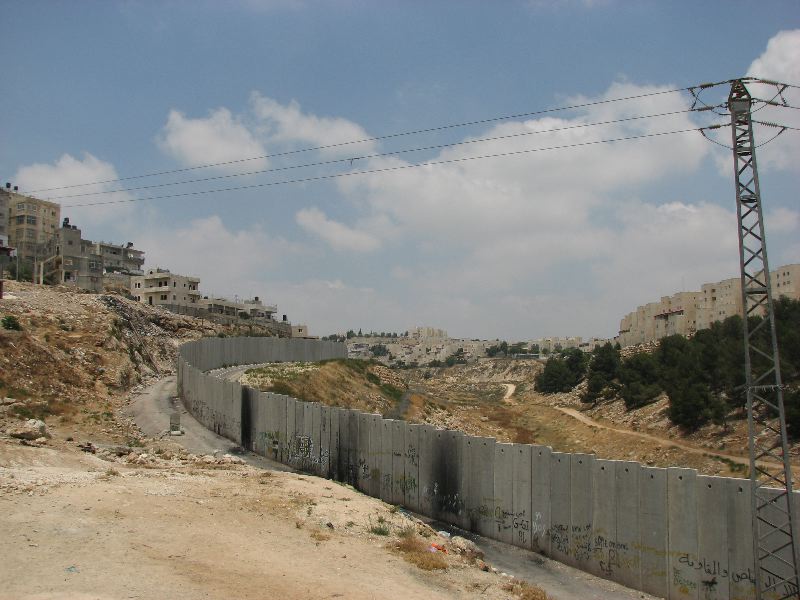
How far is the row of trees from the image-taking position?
50969 millimetres

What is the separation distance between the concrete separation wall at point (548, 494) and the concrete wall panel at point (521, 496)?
29mm

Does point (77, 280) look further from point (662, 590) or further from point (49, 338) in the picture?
point (662, 590)

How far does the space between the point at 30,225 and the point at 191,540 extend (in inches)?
4744

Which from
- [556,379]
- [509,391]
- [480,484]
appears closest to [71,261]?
[556,379]

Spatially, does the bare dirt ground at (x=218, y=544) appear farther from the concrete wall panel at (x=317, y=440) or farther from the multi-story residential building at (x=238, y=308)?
the multi-story residential building at (x=238, y=308)

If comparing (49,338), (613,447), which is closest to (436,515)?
(49,338)

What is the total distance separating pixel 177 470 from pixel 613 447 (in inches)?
1815

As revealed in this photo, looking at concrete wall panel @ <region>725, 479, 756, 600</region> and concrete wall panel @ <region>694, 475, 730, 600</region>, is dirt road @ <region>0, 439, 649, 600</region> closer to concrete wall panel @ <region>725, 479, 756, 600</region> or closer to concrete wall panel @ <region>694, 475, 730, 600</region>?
concrete wall panel @ <region>694, 475, 730, 600</region>

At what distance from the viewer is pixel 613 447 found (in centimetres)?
5566

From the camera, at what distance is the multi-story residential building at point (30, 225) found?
10875 cm

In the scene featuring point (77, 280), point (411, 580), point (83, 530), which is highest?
point (77, 280)

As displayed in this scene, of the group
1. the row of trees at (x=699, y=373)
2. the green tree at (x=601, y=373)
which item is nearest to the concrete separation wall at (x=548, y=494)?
the row of trees at (x=699, y=373)

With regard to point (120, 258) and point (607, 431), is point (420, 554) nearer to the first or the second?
point (607, 431)

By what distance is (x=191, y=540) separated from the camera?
473 inches
